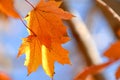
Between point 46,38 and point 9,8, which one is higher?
point 9,8

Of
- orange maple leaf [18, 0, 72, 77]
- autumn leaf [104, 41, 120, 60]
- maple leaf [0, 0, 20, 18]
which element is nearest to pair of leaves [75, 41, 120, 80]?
autumn leaf [104, 41, 120, 60]

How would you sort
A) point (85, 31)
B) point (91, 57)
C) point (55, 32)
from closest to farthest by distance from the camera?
point (55, 32), point (91, 57), point (85, 31)

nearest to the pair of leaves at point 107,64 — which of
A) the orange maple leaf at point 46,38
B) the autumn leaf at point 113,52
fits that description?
the autumn leaf at point 113,52

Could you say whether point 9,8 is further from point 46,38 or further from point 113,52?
point 113,52

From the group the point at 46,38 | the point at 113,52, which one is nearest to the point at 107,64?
the point at 113,52

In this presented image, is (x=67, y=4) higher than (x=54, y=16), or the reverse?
(x=54, y=16)

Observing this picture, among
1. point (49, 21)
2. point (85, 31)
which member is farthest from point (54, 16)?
point (85, 31)

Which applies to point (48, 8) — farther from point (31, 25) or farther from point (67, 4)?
point (67, 4)
